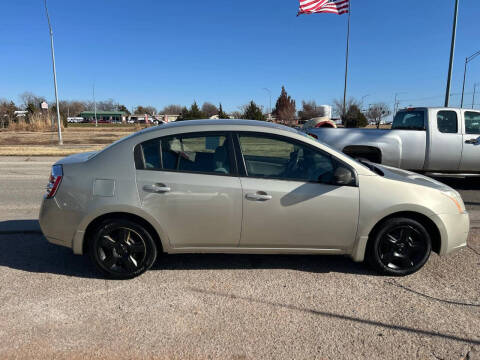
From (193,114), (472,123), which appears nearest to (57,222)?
(472,123)

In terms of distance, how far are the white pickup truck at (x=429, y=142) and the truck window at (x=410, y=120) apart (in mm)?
50

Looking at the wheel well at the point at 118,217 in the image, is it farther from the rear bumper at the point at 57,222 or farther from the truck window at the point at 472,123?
the truck window at the point at 472,123

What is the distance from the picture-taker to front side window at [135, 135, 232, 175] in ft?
11.4

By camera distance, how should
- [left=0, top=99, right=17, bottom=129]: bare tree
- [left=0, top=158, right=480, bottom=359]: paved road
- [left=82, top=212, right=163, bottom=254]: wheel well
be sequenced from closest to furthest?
1. [left=0, top=158, right=480, bottom=359]: paved road
2. [left=82, top=212, right=163, bottom=254]: wheel well
3. [left=0, top=99, right=17, bottom=129]: bare tree

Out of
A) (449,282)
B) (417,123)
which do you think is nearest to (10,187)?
(449,282)

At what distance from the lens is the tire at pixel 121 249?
11.3ft

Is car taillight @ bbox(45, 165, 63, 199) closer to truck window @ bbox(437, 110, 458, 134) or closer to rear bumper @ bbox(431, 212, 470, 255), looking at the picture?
rear bumper @ bbox(431, 212, 470, 255)

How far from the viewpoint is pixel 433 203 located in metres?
3.48

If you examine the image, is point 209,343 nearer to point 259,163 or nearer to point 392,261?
point 259,163

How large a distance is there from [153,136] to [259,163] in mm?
1130

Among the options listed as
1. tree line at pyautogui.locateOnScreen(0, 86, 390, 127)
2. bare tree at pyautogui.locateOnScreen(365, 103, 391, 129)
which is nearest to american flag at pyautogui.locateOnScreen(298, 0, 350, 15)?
tree line at pyautogui.locateOnScreen(0, 86, 390, 127)

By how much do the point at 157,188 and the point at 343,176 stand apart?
1817 millimetres

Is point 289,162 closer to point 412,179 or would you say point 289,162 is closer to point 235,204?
point 235,204

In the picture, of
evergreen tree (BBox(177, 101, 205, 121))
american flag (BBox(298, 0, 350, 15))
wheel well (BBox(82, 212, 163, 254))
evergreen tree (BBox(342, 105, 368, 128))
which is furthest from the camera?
evergreen tree (BBox(342, 105, 368, 128))
